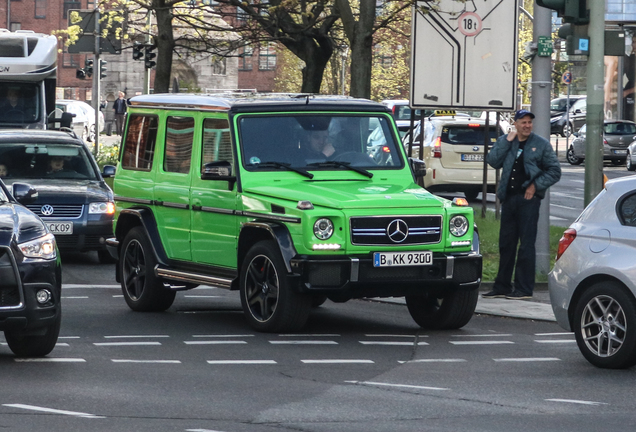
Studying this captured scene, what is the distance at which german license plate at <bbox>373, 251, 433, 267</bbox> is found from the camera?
1064 centimetres

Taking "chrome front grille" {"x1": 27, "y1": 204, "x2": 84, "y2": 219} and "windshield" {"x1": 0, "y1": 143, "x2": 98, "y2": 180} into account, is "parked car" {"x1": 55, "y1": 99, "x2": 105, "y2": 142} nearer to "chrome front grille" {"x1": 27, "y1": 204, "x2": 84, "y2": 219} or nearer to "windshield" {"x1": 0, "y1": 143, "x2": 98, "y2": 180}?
"windshield" {"x1": 0, "y1": 143, "x2": 98, "y2": 180}

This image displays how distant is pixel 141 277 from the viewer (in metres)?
12.9

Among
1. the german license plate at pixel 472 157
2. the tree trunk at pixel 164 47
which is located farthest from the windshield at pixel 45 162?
the german license plate at pixel 472 157

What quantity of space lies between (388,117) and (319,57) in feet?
45.9

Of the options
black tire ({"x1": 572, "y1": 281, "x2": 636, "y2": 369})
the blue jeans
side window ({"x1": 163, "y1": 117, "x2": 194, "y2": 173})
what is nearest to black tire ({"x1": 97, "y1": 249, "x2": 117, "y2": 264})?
side window ({"x1": 163, "y1": 117, "x2": 194, "y2": 173})

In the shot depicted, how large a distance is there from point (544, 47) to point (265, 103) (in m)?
4.36

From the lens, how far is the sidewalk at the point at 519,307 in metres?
12.7

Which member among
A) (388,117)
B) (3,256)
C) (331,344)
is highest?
(388,117)

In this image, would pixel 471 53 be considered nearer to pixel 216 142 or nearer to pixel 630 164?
pixel 216 142

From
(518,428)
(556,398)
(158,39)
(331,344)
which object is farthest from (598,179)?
(158,39)

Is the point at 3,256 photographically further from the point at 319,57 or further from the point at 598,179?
the point at 319,57

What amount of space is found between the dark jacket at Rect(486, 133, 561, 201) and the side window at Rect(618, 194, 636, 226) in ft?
12.6

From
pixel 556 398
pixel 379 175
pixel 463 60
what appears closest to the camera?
pixel 556 398

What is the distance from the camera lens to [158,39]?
86.6 feet
